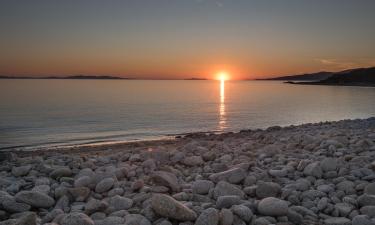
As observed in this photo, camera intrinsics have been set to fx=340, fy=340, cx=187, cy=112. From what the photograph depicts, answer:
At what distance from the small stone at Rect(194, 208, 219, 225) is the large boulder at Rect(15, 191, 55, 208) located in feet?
7.95

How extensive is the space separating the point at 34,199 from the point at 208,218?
2684mm

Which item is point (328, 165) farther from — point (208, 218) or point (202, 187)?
point (208, 218)

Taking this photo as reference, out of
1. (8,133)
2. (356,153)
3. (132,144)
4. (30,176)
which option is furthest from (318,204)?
(8,133)

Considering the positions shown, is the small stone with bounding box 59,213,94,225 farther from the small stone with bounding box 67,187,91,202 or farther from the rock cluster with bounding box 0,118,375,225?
the small stone with bounding box 67,187,91,202

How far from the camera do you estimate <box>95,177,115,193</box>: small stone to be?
227 inches

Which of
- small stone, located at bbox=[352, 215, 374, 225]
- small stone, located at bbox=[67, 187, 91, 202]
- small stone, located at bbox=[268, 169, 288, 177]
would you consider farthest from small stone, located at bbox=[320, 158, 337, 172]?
small stone, located at bbox=[67, 187, 91, 202]

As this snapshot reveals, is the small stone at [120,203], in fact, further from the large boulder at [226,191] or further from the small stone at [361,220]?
the small stone at [361,220]

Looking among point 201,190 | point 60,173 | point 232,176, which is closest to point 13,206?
point 60,173

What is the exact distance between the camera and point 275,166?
699cm

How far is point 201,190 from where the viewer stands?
18.0 feet

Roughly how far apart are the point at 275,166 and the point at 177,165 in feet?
7.02

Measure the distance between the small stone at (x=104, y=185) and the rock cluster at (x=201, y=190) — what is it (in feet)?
0.05

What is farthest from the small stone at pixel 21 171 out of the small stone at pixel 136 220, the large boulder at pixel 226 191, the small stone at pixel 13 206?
the large boulder at pixel 226 191

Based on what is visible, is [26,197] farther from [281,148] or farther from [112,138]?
[112,138]
